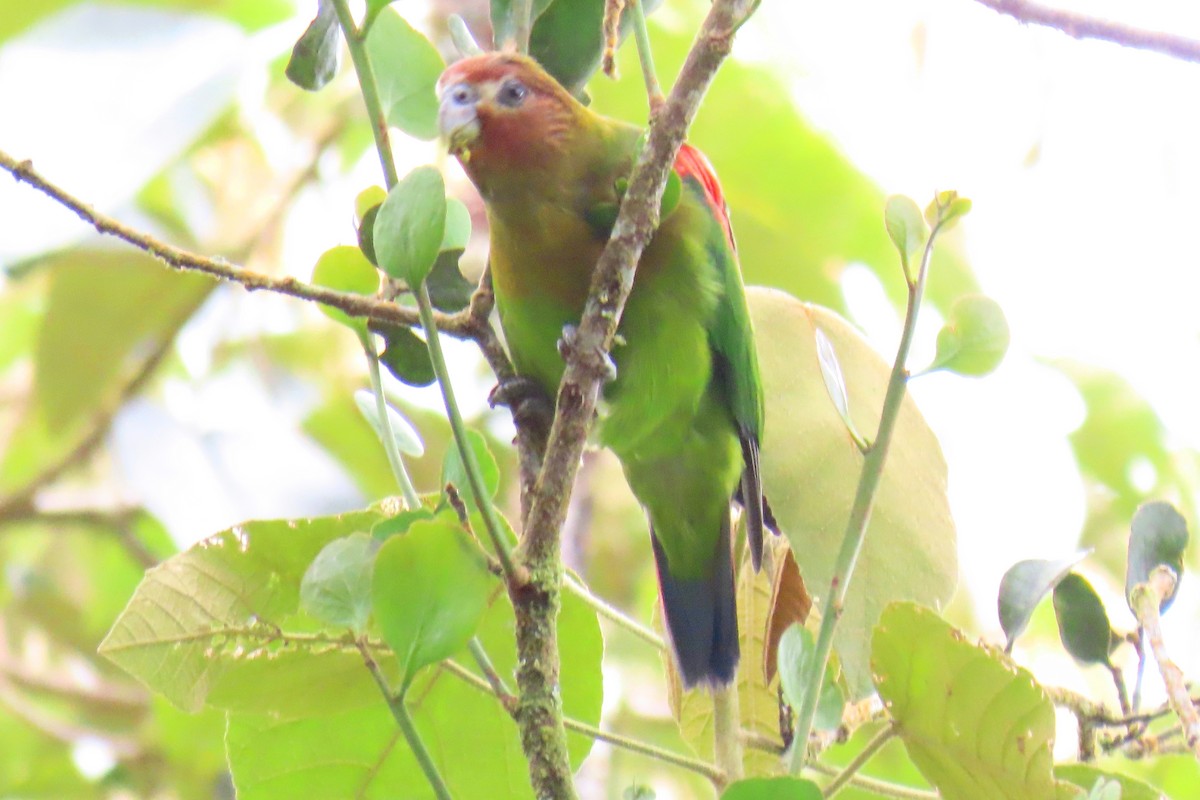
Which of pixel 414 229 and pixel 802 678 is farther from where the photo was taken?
pixel 802 678

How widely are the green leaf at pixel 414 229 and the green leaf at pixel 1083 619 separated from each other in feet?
2.59

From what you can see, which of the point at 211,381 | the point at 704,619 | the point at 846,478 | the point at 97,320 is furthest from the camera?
the point at 211,381

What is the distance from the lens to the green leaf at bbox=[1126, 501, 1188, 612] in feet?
4.38

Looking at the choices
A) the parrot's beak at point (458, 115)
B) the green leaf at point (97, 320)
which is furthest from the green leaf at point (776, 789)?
the green leaf at point (97, 320)

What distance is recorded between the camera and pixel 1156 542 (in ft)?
4.42

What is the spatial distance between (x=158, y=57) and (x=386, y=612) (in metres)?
2.33

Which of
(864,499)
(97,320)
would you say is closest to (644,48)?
(864,499)

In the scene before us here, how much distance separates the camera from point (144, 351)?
349cm

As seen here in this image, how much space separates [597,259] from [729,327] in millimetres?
295

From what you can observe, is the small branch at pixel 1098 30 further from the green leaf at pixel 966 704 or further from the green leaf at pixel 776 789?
the green leaf at pixel 776 789

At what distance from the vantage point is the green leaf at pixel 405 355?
1.35 meters

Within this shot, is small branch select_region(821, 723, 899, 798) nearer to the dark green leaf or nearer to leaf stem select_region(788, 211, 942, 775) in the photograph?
leaf stem select_region(788, 211, 942, 775)

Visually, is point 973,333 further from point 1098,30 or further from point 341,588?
point 341,588

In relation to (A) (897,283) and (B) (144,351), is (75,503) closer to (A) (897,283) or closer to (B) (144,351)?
(B) (144,351)
